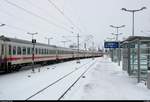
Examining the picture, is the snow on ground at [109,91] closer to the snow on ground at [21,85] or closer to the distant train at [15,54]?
the snow on ground at [21,85]

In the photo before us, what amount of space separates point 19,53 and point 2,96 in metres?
16.4

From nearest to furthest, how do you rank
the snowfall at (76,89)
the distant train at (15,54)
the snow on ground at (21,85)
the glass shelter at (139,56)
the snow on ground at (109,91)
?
the snow on ground at (109,91)
the snowfall at (76,89)
the snow on ground at (21,85)
the glass shelter at (139,56)
the distant train at (15,54)

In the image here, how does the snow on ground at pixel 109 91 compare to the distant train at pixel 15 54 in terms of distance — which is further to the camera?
the distant train at pixel 15 54

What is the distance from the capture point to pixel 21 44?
1186 inches

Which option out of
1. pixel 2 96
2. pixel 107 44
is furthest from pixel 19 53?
pixel 107 44

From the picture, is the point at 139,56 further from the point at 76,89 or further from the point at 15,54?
the point at 15,54

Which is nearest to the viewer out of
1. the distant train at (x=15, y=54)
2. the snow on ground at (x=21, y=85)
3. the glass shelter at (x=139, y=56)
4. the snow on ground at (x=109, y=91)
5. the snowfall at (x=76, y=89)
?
the snow on ground at (x=109, y=91)

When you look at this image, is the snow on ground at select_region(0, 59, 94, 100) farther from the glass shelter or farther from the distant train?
the glass shelter

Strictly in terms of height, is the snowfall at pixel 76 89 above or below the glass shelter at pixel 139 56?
below

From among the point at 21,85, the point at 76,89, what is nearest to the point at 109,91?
the point at 76,89

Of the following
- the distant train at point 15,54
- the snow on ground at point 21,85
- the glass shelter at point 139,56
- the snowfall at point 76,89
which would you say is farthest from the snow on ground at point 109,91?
the distant train at point 15,54

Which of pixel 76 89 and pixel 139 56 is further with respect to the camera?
pixel 139 56

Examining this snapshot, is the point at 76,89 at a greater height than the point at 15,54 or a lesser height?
lesser

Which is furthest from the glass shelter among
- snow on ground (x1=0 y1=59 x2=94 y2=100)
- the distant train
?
the distant train
